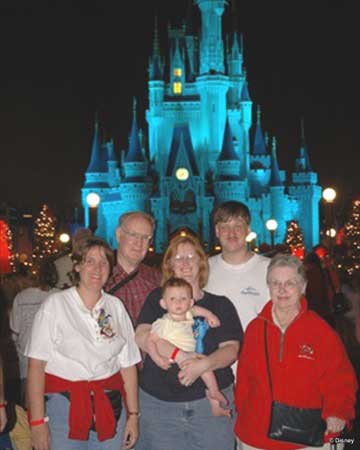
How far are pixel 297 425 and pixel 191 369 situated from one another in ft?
2.31

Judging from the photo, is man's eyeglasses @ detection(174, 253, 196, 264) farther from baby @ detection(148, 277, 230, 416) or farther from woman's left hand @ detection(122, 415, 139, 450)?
woman's left hand @ detection(122, 415, 139, 450)

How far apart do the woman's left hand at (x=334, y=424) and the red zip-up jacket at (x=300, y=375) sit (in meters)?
0.03

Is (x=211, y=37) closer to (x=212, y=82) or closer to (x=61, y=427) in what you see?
(x=212, y=82)

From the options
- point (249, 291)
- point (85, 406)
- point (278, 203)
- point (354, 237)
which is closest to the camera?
point (85, 406)

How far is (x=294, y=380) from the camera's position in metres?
4.63

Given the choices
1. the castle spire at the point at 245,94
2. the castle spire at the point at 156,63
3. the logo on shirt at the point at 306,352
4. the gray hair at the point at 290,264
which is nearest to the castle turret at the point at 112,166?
the castle spire at the point at 156,63

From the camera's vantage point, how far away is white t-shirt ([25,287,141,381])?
4727mm

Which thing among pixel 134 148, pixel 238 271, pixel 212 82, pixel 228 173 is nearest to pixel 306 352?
pixel 238 271

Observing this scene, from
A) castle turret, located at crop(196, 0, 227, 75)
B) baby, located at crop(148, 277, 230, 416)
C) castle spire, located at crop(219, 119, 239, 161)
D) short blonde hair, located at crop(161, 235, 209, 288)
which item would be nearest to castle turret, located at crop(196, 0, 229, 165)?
castle turret, located at crop(196, 0, 227, 75)

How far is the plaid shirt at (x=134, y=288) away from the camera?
18.9 feet

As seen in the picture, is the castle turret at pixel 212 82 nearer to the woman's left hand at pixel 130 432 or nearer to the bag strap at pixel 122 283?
the bag strap at pixel 122 283

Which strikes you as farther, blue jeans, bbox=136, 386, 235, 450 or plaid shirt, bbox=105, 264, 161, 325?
plaid shirt, bbox=105, 264, 161, 325

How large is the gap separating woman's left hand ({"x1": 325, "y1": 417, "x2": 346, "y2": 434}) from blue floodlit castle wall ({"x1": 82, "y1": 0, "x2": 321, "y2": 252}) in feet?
191

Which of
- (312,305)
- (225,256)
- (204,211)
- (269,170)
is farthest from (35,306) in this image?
(269,170)
